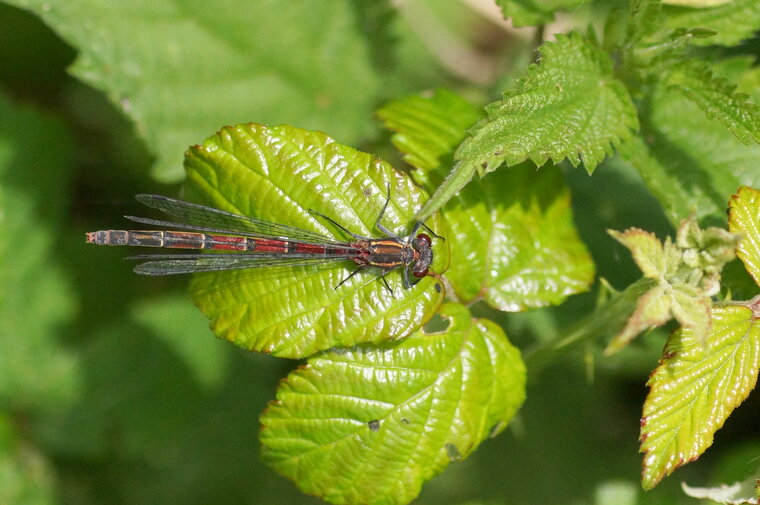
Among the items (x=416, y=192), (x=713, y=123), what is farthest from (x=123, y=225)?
(x=713, y=123)

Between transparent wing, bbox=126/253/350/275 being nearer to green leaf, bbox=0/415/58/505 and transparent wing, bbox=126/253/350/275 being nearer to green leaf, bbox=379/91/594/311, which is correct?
green leaf, bbox=379/91/594/311

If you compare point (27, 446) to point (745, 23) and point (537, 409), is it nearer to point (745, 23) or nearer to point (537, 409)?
point (537, 409)

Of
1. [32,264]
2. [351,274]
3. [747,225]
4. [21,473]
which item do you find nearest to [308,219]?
[351,274]

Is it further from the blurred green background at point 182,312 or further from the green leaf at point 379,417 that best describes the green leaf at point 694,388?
the blurred green background at point 182,312

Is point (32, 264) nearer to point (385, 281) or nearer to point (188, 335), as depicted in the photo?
point (188, 335)

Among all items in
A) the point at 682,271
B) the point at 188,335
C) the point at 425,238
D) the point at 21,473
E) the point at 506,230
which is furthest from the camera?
the point at 188,335

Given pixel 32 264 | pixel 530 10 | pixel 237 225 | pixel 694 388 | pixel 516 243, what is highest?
pixel 32 264

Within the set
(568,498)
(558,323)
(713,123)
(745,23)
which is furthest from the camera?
(568,498)
